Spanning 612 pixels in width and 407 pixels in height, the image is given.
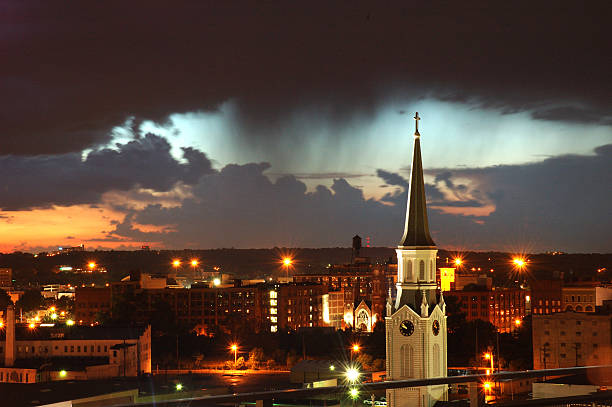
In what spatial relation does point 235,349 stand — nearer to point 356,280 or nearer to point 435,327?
point 435,327

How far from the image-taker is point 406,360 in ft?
125

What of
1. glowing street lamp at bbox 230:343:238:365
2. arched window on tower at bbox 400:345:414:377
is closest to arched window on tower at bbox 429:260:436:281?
arched window on tower at bbox 400:345:414:377

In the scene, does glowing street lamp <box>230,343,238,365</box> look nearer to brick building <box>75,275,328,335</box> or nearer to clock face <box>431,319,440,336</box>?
brick building <box>75,275,328,335</box>

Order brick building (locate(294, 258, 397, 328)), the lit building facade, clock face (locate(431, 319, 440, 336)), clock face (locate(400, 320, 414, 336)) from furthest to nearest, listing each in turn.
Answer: brick building (locate(294, 258, 397, 328)) < the lit building facade < clock face (locate(431, 319, 440, 336)) < clock face (locate(400, 320, 414, 336))

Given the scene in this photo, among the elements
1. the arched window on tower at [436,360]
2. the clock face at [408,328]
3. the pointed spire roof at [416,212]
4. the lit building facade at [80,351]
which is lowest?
the lit building facade at [80,351]

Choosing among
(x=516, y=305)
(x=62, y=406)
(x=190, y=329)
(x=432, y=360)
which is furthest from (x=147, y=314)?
(x=62, y=406)

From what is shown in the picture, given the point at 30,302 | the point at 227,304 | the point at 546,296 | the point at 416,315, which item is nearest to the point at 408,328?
the point at 416,315

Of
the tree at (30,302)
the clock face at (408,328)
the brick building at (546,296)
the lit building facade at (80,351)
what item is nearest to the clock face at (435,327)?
the clock face at (408,328)

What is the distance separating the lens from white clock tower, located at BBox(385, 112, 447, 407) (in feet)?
125

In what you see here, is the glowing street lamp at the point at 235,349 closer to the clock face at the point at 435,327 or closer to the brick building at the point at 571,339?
the brick building at the point at 571,339

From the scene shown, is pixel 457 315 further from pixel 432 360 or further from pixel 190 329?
pixel 190 329

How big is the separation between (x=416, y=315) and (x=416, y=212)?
5.23m

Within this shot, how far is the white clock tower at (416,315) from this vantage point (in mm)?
38094

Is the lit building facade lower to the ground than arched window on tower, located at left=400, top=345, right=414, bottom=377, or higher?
lower
